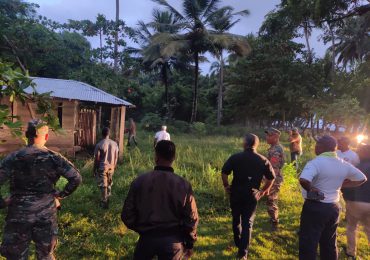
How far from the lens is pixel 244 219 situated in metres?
5.09

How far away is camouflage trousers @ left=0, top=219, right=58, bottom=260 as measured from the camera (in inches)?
132

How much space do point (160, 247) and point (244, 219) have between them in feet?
8.11

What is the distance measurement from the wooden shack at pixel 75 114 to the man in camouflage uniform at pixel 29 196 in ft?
28.5

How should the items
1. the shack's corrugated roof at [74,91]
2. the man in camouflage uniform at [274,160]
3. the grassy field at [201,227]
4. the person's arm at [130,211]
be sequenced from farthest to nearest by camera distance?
the shack's corrugated roof at [74,91]
the man in camouflage uniform at [274,160]
the grassy field at [201,227]
the person's arm at [130,211]

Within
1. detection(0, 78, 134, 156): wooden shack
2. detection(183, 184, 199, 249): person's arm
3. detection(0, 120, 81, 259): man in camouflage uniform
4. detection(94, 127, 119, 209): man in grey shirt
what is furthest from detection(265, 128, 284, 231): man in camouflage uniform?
detection(0, 78, 134, 156): wooden shack

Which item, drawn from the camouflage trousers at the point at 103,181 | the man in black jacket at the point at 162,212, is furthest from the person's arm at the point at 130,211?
the camouflage trousers at the point at 103,181

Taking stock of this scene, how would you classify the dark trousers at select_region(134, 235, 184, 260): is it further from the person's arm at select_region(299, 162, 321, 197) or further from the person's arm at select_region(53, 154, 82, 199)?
the person's arm at select_region(299, 162, 321, 197)

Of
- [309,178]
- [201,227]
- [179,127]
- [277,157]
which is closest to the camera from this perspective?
[309,178]

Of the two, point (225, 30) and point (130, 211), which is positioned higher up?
point (225, 30)

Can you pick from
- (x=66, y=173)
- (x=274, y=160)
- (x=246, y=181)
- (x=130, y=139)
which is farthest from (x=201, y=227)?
(x=130, y=139)

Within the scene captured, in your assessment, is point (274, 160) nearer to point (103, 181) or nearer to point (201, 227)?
point (201, 227)

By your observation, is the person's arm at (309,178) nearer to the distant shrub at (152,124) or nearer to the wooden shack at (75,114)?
the wooden shack at (75,114)

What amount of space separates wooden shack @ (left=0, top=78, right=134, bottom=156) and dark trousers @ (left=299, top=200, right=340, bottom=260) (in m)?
9.29

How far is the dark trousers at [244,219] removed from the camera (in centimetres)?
506
